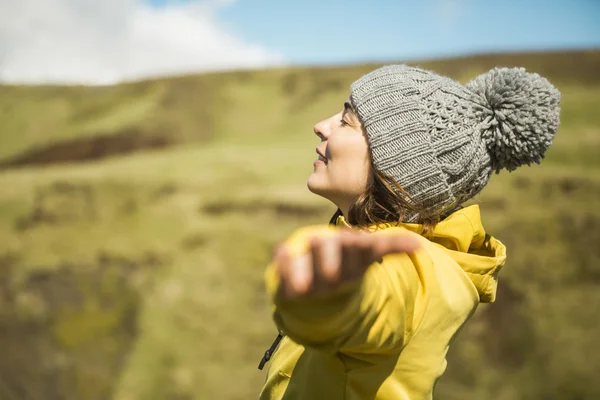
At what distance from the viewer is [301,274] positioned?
1.76 ft

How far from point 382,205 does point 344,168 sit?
16 cm

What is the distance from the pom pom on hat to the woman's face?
1.20 ft

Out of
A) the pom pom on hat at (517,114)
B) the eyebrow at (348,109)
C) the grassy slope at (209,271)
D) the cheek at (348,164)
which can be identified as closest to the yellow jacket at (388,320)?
the cheek at (348,164)

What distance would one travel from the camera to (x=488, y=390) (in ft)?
11.4

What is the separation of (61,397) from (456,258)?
152 inches

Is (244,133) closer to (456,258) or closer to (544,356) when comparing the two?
(544,356)

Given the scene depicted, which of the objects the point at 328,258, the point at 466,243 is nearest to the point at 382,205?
Answer: the point at 466,243

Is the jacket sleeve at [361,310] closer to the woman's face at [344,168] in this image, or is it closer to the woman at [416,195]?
the woman at [416,195]

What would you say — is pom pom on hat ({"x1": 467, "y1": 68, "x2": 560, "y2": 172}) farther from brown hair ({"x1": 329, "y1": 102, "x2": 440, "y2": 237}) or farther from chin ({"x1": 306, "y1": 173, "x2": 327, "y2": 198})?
chin ({"x1": 306, "y1": 173, "x2": 327, "y2": 198})

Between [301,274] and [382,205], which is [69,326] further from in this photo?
[301,274]

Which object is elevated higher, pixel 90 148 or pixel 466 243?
pixel 466 243

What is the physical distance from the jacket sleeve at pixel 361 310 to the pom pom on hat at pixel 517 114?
1.93 feet

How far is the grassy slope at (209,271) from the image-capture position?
11.9ft

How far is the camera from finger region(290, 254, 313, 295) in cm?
53
